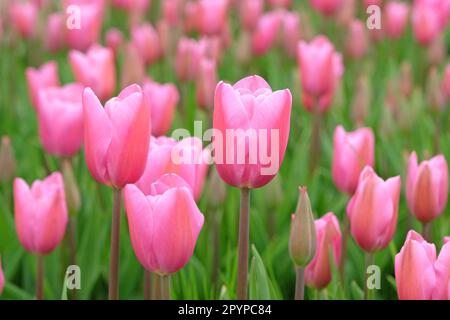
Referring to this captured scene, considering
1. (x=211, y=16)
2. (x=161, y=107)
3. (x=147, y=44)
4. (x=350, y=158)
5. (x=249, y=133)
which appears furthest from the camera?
(x=211, y=16)

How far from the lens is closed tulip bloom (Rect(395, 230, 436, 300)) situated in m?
1.17

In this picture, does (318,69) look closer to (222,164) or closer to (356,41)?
(356,41)

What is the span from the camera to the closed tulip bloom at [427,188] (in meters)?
1.47

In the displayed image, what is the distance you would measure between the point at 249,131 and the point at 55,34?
2002mm

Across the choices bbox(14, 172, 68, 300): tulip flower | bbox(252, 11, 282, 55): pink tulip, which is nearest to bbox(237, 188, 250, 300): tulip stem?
bbox(14, 172, 68, 300): tulip flower

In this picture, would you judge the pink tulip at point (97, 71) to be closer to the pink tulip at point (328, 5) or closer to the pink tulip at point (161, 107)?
the pink tulip at point (161, 107)

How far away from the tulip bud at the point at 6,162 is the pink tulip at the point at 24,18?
120 cm

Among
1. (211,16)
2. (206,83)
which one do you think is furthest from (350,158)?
(211,16)

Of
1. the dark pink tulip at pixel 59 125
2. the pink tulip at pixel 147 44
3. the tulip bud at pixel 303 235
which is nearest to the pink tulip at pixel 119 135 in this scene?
the tulip bud at pixel 303 235

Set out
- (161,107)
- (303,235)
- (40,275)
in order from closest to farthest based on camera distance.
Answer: (303,235) < (40,275) < (161,107)

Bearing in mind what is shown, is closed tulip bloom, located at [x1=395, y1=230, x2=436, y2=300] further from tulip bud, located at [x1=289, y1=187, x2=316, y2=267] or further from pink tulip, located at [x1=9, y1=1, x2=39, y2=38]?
pink tulip, located at [x1=9, y1=1, x2=39, y2=38]

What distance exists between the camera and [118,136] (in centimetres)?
119
